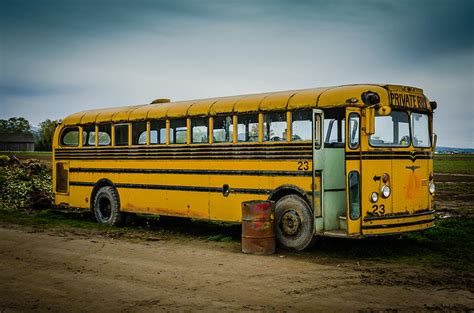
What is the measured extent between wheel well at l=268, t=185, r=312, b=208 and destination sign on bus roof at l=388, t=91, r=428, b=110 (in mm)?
2316

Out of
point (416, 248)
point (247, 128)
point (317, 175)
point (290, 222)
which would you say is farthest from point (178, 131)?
point (416, 248)

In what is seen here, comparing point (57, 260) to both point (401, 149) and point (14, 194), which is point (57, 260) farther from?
point (14, 194)

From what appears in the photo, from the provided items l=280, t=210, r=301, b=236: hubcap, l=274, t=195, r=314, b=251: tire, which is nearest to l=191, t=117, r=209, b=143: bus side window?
l=274, t=195, r=314, b=251: tire

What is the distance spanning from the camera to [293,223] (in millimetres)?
10688

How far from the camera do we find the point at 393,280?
828 cm

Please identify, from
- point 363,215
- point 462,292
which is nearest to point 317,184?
point 363,215

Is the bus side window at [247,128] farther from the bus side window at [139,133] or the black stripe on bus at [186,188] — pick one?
the bus side window at [139,133]

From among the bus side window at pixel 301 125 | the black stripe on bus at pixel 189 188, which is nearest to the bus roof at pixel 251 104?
the bus side window at pixel 301 125

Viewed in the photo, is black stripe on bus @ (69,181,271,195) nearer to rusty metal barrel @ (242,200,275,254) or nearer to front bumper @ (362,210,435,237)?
rusty metal barrel @ (242,200,275,254)

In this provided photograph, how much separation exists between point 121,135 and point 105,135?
70cm

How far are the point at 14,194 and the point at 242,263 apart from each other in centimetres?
1499

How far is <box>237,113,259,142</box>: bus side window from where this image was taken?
11492 mm

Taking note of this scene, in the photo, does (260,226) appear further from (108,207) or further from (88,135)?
(88,135)

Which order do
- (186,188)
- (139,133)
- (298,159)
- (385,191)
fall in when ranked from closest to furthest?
(385,191)
(298,159)
(186,188)
(139,133)
